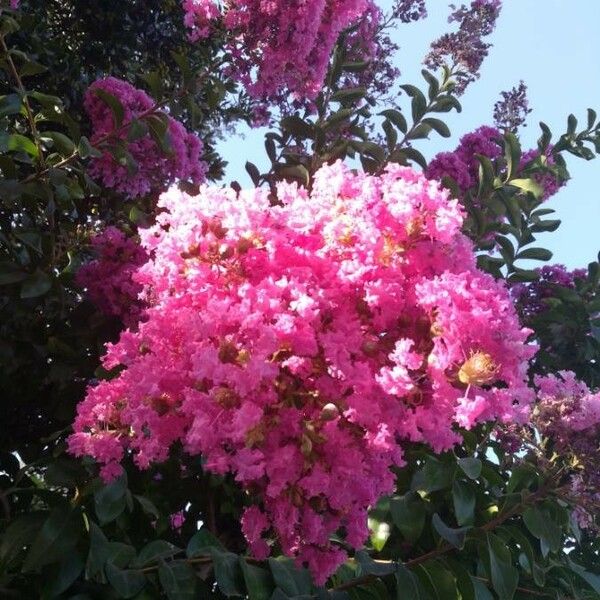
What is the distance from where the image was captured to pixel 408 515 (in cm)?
191

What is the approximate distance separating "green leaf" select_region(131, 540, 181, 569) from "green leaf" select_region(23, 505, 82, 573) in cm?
13

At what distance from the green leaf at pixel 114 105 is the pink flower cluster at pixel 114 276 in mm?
332

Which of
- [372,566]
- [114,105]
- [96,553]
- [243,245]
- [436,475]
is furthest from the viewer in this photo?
[114,105]

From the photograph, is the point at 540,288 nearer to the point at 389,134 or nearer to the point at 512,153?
the point at 512,153

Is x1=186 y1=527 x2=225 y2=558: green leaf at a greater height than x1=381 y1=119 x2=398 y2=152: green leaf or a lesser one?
lesser

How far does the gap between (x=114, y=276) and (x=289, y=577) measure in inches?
42.1

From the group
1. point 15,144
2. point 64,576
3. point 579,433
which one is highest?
point 15,144

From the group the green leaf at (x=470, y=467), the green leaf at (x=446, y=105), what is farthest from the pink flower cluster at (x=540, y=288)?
the green leaf at (x=470, y=467)

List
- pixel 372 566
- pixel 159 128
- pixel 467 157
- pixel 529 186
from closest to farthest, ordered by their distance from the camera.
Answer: pixel 372 566 → pixel 159 128 → pixel 529 186 → pixel 467 157

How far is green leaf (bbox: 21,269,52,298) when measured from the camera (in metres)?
2.30

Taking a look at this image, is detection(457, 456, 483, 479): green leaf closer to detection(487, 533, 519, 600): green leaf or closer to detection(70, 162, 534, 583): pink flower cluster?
detection(487, 533, 519, 600): green leaf

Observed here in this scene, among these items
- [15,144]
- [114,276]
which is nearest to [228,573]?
[114,276]

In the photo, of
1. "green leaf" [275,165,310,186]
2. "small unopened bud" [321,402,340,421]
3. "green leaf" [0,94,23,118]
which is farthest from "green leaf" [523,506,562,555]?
"green leaf" [0,94,23,118]

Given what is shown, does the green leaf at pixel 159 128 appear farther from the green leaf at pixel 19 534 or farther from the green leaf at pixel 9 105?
the green leaf at pixel 19 534
